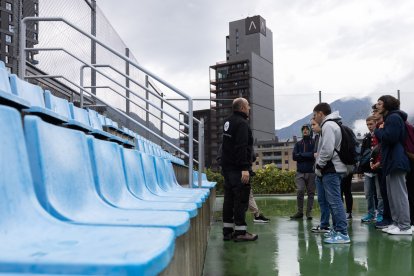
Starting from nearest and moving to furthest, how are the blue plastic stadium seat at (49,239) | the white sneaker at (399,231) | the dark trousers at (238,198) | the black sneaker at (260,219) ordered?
the blue plastic stadium seat at (49,239) < the dark trousers at (238,198) < the white sneaker at (399,231) < the black sneaker at (260,219)

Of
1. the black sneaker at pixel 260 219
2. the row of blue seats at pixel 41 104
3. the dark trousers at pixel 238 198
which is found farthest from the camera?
the black sneaker at pixel 260 219

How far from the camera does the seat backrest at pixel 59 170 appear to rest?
1.15 meters

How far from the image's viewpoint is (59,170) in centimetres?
128

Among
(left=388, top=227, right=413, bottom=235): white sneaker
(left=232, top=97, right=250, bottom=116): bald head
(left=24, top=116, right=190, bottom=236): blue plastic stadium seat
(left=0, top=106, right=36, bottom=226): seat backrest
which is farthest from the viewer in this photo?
(left=388, top=227, right=413, bottom=235): white sneaker

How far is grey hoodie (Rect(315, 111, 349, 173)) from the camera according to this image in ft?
13.2

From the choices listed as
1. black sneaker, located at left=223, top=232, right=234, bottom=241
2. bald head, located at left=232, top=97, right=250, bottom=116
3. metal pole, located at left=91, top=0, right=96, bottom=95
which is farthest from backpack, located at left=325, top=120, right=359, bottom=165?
metal pole, located at left=91, top=0, right=96, bottom=95

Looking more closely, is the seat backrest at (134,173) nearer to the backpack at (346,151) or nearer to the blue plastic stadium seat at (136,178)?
the blue plastic stadium seat at (136,178)

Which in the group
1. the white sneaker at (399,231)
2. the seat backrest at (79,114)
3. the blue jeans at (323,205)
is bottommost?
the white sneaker at (399,231)

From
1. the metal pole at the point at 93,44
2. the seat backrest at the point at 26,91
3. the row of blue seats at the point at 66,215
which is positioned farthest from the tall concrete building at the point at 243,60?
the row of blue seats at the point at 66,215

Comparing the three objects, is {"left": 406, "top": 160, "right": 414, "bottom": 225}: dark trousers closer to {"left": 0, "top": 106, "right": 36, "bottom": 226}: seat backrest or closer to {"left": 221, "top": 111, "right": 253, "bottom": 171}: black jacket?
{"left": 221, "top": 111, "right": 253, "bottom": 171}: black jacket

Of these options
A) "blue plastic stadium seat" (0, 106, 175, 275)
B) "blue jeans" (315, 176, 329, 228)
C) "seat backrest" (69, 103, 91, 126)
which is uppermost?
"seat backrest" (69, 103, 91, 126)

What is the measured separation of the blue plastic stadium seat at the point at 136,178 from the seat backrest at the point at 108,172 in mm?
99

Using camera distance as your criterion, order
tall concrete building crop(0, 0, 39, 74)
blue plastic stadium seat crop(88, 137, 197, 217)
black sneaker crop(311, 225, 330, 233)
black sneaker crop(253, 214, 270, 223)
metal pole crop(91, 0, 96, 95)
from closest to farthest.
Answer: blue plastic stadium seat crop(88, 137, 197, 217) → black sneaker crop(311, 225, 330, 233) → tall concrete building crop(0, 0, 39, 74) → black sneaker crop(253, 214, 270, 223) → metal pole crop(91, 0, 96, 95)

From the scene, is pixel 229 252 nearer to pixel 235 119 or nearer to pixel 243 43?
pixel 235 119
